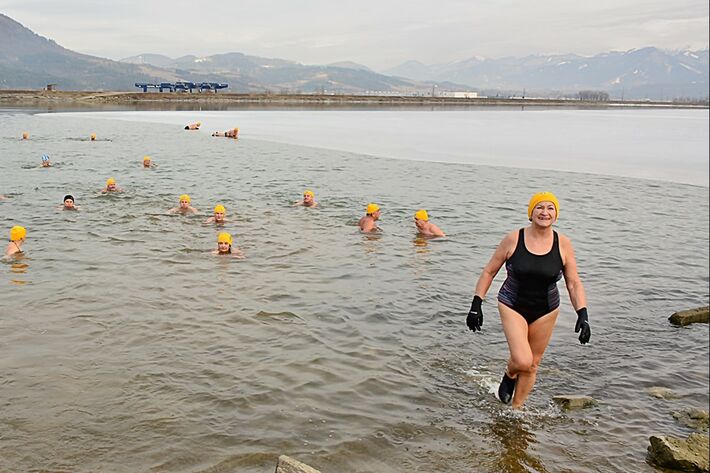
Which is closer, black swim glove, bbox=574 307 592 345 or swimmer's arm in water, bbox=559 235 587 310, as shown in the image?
black swim glove, bbox=574 307 592 345

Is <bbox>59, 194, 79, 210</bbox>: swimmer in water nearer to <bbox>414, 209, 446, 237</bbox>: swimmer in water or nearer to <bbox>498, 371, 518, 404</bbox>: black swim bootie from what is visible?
<bbox>414, 209, 446, 237</bbox>: swimmer in water

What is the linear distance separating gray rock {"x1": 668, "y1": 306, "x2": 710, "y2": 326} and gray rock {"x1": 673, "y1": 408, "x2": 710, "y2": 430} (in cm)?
349

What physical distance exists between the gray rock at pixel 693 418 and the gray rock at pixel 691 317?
3489mm

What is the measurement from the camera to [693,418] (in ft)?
22.7

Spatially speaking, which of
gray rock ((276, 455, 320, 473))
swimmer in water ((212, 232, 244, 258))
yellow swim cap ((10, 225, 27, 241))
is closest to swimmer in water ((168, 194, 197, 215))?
swimmer in water ((212, 232, 244, 258))

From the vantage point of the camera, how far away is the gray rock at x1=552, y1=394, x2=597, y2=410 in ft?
23.4

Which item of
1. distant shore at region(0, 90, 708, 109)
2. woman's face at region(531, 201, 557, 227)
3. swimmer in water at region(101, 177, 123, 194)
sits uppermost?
distant shore at region(0, 90, 708, 109)

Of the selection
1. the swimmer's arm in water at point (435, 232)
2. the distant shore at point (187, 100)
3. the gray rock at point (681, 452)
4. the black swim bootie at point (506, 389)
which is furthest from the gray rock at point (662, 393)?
the distant shore at point (187, 100)

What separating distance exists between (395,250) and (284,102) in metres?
101

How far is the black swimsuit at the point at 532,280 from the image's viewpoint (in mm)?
6242

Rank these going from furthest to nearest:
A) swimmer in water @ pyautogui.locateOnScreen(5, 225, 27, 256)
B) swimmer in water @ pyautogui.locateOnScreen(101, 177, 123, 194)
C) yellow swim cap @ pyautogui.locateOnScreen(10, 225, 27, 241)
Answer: swimmer in water @ pyautogui.locateOnScreen(101, 177, 123, 194), yellow swim cap @ pyautogui.locateOnScreen(10, 225, 27, 241), swimmer in water @ pyautogui.locateOnScreen(5, 225, 27, 256)

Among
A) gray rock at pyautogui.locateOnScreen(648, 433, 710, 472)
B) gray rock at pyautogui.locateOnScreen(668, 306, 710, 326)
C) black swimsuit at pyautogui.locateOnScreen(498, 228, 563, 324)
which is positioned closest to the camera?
gray rock at pyautogui.locateOnScreen(648, 433, 710, 472)

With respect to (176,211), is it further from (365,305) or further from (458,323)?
(458,323)

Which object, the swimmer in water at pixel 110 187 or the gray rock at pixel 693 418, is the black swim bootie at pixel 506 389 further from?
the swimmer in water at pixel 110 187
